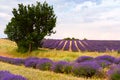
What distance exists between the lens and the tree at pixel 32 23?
4303 centimetres

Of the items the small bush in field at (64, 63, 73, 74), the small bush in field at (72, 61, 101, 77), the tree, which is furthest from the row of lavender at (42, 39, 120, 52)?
the small bush in field at (72, 61, 101, 77)

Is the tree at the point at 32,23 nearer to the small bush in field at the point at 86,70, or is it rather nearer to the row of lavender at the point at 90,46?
the row of lavender at the point at 90,46

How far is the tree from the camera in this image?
43.0 metres

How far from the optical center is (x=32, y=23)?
141ft

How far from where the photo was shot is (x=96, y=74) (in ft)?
46.6

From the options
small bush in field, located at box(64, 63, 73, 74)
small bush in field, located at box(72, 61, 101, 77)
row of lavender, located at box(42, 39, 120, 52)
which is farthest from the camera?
row of lavender, located at box(42, 39, 120, 52)

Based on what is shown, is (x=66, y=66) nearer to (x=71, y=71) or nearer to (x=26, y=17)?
(x=71, y=71)

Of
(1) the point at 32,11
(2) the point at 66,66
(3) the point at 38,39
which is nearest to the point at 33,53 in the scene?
(3) the point at 38,39

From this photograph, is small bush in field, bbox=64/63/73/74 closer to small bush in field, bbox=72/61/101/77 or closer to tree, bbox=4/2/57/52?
small bush in field, bbox=72/61/101/77

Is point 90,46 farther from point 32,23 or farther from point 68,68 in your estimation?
point 68,68

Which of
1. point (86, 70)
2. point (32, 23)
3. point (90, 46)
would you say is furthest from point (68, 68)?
point (90, 46)

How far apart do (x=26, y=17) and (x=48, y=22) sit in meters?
2.69

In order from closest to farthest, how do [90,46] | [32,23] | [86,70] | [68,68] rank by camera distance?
1. [86,70]
2. [68,68]
3. [32,23]
4. [90,46]

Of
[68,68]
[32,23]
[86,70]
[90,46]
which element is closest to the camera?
[86,70]
